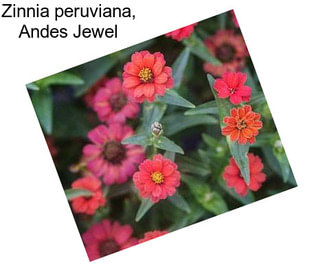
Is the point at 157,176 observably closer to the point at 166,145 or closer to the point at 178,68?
the point at 166,145

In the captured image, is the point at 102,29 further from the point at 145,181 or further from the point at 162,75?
the point at 145,181

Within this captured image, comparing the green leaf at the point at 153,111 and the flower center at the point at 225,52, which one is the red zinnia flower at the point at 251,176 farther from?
the flower center at the point at 225,52

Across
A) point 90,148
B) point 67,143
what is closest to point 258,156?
point 90,148

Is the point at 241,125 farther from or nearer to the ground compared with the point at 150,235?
farther from the ground

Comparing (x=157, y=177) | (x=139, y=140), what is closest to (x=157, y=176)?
(x=157, y=177)

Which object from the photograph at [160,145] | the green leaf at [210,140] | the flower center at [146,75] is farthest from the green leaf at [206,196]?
the flower center at [146,75]

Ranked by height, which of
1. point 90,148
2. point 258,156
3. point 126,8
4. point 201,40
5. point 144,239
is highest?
point 126,8
